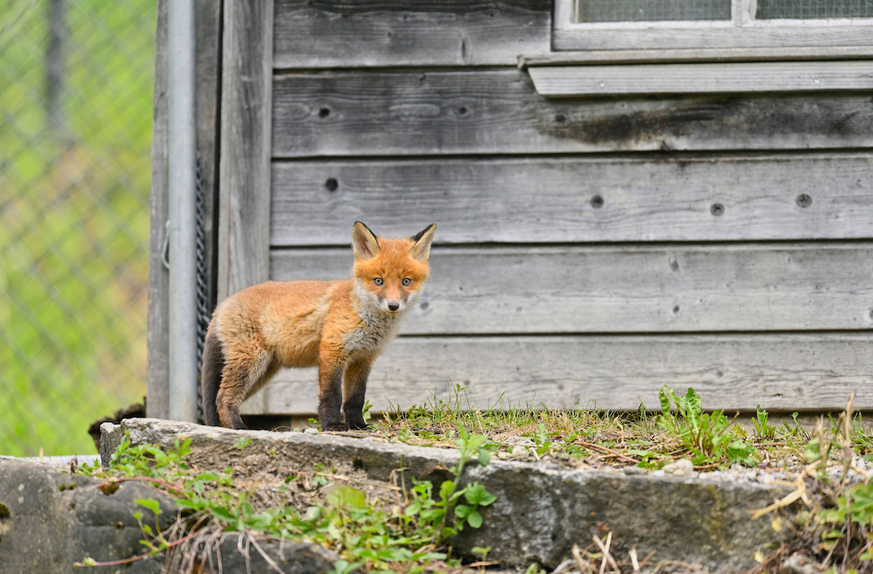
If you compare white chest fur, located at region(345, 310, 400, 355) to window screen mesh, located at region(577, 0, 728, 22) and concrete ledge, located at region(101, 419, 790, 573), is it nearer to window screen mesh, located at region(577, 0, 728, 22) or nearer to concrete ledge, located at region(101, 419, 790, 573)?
concrete ledge, located at region(101, 419, 790, 573)

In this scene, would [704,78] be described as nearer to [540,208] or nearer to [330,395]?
[540,208]

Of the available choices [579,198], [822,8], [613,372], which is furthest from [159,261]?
[822,8]

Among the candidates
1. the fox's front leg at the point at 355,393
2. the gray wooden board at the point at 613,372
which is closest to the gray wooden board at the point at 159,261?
the gray wooden board at the point at 613,372

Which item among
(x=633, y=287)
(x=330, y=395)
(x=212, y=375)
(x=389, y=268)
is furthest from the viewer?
(x=633, y=287)

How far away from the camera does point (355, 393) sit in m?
3.27

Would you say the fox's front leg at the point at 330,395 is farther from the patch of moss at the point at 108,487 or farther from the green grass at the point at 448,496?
the patch of moss at the point at 108,487

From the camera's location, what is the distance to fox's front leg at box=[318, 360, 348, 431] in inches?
120

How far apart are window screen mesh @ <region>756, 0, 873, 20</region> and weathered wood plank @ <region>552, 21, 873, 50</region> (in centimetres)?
9

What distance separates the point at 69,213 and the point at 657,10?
435cm

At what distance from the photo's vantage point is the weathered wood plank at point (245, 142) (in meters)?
4.23

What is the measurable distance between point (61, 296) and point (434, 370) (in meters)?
3.07

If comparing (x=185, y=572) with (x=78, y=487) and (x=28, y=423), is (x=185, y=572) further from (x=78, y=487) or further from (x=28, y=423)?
(x=28, y=423)

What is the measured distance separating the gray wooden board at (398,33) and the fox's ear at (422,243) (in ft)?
4.47

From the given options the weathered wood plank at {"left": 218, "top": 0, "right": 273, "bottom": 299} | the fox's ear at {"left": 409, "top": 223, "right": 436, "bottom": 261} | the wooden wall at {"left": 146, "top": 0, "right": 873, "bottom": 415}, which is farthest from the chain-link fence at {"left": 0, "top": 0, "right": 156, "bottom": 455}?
the fox's ear at {"left": 409, "top": 223, "right": 436, "bottom": 261}
